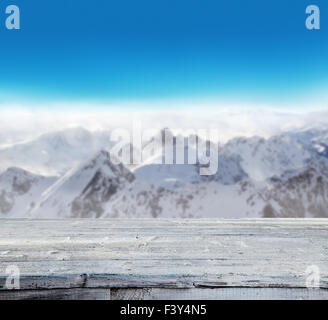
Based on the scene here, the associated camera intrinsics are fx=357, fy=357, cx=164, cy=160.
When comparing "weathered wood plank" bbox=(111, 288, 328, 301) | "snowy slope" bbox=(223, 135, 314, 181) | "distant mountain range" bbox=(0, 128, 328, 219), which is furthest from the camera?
"snowy slope" bbox=(223, 135, 314, 181)

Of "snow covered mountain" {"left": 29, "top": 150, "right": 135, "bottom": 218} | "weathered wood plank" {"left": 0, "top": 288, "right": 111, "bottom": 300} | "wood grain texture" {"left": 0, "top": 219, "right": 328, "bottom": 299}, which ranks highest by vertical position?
"snow covered mountain" {"left": 29, "top": 150, "right": 135, "bottom": 218}

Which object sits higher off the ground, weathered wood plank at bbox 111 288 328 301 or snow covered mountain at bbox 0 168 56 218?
snow covered mountain at bbox 0 168 56 218

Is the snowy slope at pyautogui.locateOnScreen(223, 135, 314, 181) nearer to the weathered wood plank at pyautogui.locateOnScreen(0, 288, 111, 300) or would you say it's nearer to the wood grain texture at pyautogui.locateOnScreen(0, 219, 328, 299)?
the wood grain texture at pyautogui.locateOnScreen(0, 219, 328, 299)

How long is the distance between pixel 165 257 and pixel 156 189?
5.58 m

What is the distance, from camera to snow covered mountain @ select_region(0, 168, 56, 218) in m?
8.34

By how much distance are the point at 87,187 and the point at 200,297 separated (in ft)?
22.6

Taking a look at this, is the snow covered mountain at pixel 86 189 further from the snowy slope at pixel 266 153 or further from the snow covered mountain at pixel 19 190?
the snowy slope at pixel 266 153

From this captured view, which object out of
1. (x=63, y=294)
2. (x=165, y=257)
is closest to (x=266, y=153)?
(x=165, y=257)

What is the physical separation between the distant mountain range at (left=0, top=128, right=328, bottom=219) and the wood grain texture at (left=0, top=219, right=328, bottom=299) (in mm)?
2904

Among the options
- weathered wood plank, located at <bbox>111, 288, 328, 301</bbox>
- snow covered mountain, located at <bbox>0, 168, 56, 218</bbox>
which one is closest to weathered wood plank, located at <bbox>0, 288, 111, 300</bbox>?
weathered wood plank, located at <bbox>111, 288, 328, 301</bbox>

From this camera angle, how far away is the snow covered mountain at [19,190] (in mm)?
8336
